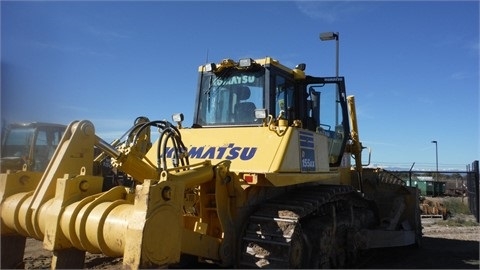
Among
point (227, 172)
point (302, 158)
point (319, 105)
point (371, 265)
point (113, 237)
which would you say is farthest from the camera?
point (371, 265)

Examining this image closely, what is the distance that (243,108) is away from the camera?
6.53 meters

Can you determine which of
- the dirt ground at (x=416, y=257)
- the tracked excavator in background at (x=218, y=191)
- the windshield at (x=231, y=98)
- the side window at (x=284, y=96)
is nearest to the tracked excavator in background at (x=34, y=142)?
the dirt ground at (x=416, y=257)

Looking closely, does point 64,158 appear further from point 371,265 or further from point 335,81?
point 371,265

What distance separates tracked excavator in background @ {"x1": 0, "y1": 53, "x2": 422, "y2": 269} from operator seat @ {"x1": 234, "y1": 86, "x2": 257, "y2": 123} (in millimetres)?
19

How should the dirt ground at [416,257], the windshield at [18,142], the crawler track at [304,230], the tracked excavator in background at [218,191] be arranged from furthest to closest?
the windshield at [18,142]
the dirt ground at [416,257]
the crawler track at [304,230]
the tracked excavator in background at [218,191]

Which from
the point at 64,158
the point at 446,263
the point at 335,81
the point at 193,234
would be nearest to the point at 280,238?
the point at 193,234

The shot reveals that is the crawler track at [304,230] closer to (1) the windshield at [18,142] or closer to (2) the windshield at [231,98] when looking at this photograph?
(2) the windshield at [231,98]

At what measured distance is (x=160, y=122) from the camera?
536 cm

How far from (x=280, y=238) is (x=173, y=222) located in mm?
1449

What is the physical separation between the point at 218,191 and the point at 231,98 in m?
2.00

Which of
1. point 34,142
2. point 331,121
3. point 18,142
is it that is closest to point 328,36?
point 331,121

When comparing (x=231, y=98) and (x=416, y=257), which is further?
(x=416, y=257)

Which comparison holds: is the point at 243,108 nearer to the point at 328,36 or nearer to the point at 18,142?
the point at 328,36

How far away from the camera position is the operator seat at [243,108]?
21.0 feet
